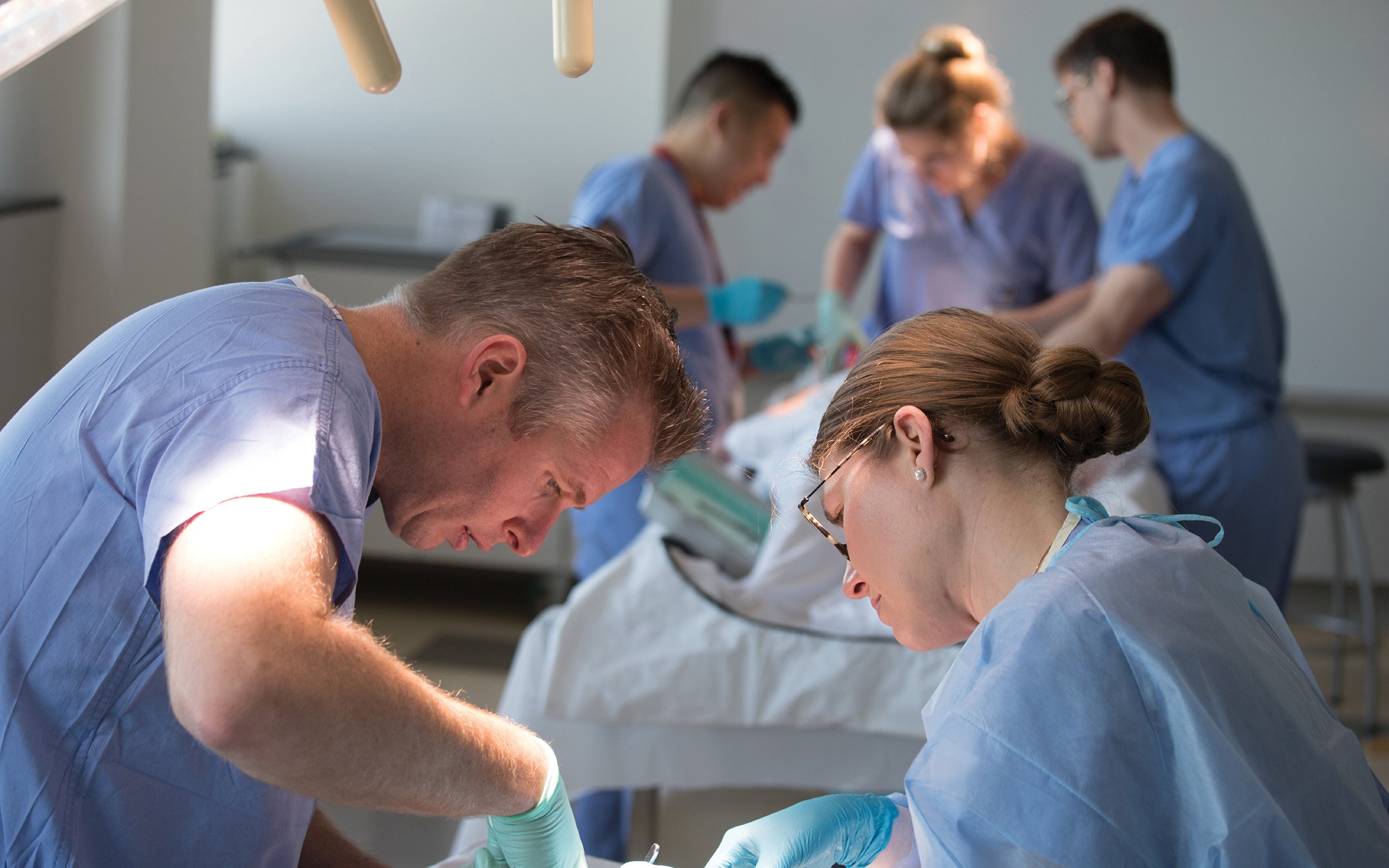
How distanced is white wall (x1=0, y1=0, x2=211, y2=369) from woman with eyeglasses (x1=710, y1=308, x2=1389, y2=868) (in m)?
2.10

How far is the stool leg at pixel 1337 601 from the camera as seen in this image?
3352 millimetres

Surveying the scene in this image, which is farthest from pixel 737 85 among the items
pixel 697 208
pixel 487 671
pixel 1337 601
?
pixel 1337 601

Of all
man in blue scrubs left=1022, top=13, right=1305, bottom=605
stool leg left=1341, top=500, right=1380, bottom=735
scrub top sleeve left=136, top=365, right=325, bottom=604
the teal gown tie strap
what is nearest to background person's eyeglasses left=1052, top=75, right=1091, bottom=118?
man in blue scrubs left=1022, top=13, right=1305, bottom=605

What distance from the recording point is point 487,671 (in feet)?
10.6

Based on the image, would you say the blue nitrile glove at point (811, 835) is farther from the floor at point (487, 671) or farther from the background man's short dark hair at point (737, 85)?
the background man's short dark hair at point (737, 85)

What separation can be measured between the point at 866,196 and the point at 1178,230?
1096mm

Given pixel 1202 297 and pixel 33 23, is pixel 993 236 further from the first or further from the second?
pixel 33 23

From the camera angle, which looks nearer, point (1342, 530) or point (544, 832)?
point (544, 832)

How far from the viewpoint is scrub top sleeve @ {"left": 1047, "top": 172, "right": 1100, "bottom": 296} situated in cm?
280

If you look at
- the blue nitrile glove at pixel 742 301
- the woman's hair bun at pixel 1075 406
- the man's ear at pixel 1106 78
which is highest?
the man's ear at pixel 1106 78

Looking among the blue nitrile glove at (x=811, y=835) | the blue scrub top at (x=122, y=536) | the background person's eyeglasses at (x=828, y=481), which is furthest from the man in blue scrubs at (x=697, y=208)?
the blue scrub top at (x=122, y=536)

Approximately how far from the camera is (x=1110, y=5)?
3.77 metres

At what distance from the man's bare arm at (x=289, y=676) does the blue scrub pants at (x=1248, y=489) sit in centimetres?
193

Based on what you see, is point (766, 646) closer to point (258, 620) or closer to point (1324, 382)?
point (258, 620)
